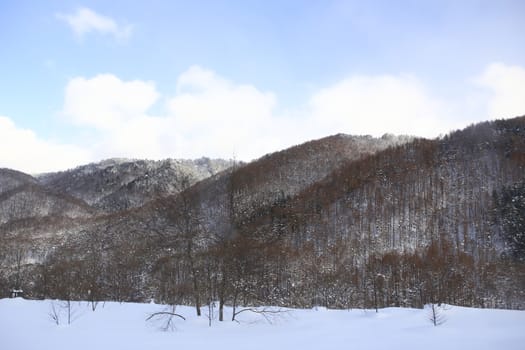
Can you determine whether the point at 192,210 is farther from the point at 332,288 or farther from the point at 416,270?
the point at 416,270

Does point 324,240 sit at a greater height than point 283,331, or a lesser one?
greater

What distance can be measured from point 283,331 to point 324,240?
4217 cm

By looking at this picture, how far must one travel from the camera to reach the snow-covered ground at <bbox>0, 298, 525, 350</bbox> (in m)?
9.82

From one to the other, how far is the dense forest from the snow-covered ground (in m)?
1.95

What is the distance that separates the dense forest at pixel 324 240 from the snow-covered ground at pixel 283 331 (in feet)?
6.40

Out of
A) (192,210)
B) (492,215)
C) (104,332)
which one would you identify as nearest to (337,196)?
(492,215)

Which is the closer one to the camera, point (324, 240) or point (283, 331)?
point (283, 331)

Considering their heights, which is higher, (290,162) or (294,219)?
(290,162)

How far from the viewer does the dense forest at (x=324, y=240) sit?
79.4 feet

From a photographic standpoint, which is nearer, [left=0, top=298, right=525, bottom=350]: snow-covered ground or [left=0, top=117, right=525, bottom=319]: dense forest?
[left=0, top=298, right=525, bottom=350]: snow-covered ground

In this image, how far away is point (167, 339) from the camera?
1103 cm

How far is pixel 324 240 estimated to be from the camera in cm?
5331

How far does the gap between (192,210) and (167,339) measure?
698 centimetres

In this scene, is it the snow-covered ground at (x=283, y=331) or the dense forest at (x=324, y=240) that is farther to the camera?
the dense forest at (x=324, y=240)
